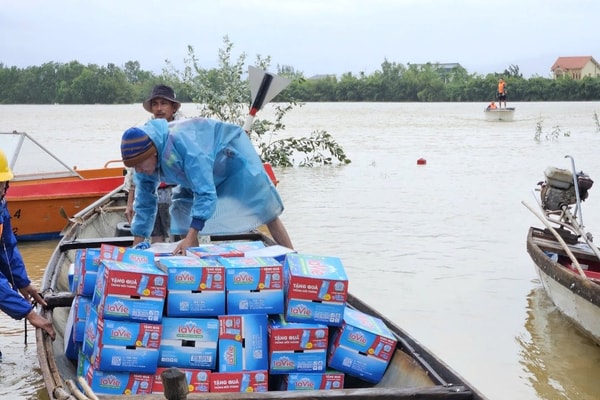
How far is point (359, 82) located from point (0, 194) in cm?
7936

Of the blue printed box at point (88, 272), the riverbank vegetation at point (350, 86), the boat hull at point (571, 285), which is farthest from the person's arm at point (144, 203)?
the riverbank vegetation at point (350, 86)

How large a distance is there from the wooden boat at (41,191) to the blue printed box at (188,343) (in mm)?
6415

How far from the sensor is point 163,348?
3.79m

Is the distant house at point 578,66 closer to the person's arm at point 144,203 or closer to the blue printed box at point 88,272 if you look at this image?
the person's arm at point 144,203

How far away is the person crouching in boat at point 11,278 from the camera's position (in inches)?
166

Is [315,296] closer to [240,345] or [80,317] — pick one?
[240,345]

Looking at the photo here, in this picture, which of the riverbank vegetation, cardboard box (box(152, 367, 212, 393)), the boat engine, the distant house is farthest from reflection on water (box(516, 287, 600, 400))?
the distant house

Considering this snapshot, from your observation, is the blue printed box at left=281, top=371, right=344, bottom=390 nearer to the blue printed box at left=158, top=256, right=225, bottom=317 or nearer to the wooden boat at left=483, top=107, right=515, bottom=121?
the blue printed box at left=158, top=256, right=225, bottom=317

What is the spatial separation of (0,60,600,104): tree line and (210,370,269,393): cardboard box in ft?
226

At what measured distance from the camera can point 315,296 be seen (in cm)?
391

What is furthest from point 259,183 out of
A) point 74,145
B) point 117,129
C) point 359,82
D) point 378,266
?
point 359,82

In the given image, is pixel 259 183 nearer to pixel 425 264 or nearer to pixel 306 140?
pixel 425 264

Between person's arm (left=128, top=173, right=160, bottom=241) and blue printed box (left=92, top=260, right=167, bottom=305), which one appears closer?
blue printed box (left=92, top=260, right=167, bottom=305)

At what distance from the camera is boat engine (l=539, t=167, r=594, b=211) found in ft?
25.2
